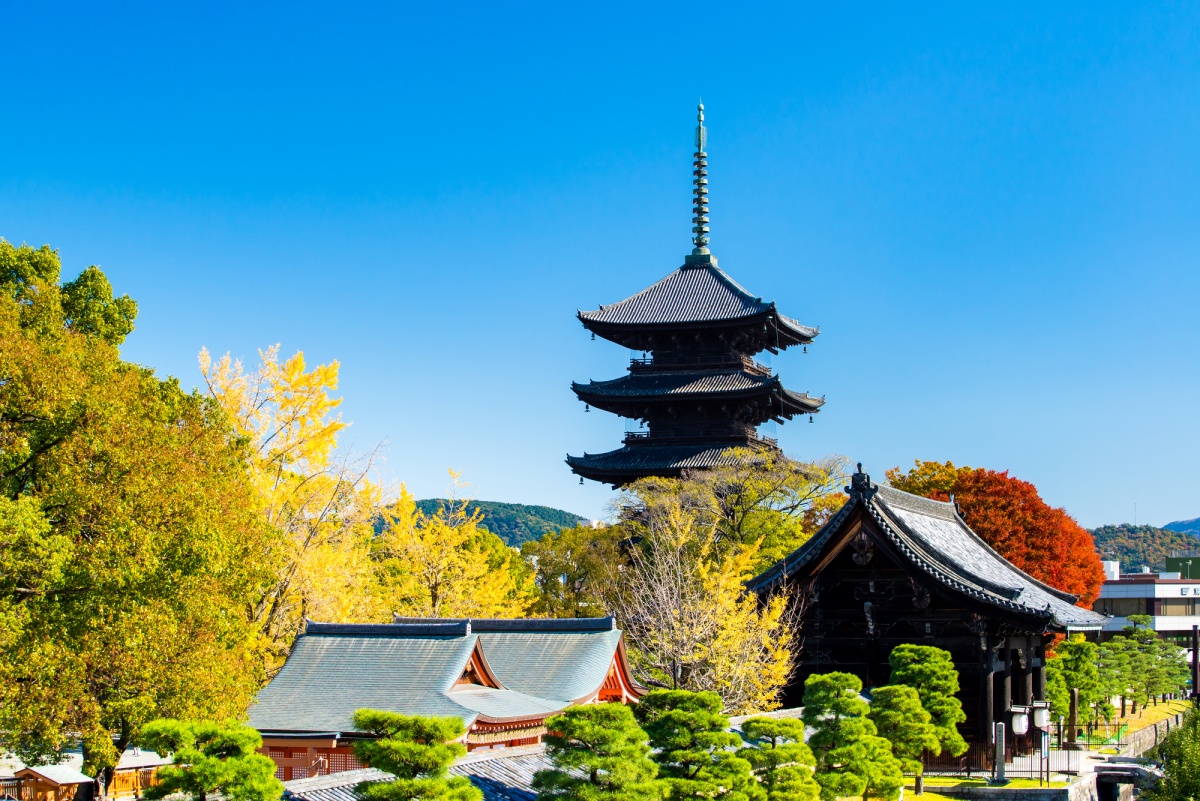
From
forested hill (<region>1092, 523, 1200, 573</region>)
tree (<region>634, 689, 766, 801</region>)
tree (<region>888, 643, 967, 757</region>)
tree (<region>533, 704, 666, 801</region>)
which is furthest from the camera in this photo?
forested hill (<region>1092, 523, 1200, 573</region>)

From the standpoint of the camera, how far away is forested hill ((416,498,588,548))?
151 m

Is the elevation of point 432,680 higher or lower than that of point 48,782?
higher

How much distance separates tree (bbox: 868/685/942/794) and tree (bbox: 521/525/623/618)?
18858 mm

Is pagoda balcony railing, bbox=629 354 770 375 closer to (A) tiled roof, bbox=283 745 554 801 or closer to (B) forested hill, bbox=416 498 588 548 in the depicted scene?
(A) tiled roof, bbox=283 745 554 801

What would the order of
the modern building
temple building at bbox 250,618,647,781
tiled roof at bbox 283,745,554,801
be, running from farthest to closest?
the modern building
temple building at bbox 250,618,647,781
tiled roof at bbox 283,745,554,801

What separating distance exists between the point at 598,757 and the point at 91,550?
7.75 metres

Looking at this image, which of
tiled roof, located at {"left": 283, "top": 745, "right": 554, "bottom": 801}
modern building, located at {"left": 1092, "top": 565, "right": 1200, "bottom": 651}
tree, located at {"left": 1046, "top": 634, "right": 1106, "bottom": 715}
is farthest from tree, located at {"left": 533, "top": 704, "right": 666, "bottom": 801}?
modern building, located at {"left": 1092, "top": 565, "right": 1200, "bottom": 651}

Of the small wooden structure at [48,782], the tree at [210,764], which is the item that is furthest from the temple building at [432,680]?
the tree at [210,764]

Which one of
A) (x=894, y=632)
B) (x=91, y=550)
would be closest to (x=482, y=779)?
(x=91, y=550)

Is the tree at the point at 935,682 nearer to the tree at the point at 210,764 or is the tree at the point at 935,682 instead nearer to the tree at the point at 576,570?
the tree at the point at 210,764

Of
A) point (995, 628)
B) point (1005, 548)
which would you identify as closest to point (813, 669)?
point (995, 628)

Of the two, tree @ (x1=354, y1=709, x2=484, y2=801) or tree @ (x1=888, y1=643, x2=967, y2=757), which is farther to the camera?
tree @ (x1=888, y1=643, x2=967, y2=757)

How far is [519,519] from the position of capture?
520 ft

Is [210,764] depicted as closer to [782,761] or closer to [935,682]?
[782,761]
